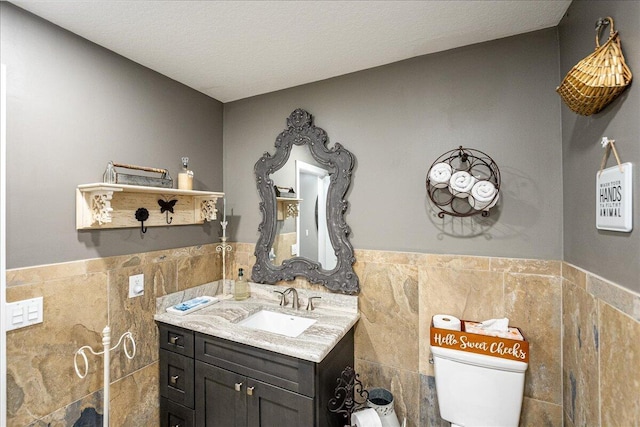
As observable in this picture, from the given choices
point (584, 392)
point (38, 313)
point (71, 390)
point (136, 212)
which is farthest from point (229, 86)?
point (584, 392)

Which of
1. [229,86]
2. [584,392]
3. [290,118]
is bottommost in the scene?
[584,392]

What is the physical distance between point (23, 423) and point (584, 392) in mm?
2397

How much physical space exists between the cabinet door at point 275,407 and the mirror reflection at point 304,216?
0.78 metres

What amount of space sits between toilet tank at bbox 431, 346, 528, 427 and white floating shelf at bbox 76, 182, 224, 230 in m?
1.74

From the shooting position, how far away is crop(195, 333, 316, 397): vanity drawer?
137 cm

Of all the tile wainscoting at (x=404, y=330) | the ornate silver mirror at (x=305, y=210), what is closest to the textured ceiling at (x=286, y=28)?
the ornate silver mirror at (x=305, y=210)

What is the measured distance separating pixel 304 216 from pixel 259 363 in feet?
3.09

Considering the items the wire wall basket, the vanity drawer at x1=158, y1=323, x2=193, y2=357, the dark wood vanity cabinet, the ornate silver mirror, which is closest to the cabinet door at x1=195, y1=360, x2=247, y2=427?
the dark wood vanity cabinet

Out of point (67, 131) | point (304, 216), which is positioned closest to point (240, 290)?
point (304, 216)

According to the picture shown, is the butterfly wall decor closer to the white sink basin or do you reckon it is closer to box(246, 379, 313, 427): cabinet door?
the white sink basin

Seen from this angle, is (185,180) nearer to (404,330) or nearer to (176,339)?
(176,339)

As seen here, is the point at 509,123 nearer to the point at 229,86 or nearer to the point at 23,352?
the point at 229,86

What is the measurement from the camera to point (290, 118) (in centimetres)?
206

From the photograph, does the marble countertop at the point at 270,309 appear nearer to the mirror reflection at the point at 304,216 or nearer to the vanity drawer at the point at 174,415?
the mirror reflection at the point at 304,216
